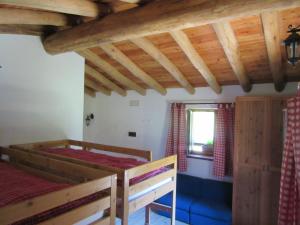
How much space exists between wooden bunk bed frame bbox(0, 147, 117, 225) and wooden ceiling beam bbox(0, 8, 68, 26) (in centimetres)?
Result: 131

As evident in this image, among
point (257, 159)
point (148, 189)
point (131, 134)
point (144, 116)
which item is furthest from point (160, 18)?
point (131, 134)

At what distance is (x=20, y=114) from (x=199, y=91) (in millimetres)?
2999

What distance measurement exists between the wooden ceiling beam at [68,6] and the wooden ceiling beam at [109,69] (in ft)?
4.51

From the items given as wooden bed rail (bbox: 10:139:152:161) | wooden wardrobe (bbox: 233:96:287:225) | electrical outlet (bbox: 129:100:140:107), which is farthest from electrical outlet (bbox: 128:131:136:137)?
wooden wardrobe (bbox: 233:96:287:225)

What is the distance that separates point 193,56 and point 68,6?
169 cm

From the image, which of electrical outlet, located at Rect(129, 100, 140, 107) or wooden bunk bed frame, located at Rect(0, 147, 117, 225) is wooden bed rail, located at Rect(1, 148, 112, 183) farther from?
electrical outlet, located at Rect(129, 100, 140, 107)

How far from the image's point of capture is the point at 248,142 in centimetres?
335

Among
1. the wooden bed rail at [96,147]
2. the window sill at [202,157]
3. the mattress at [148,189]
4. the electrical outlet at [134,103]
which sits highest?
the electrical outlet at [134,103]

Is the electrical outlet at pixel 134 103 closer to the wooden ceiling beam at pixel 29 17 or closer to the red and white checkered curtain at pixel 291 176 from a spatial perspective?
the wooden ceiling beam at pixel 29 17

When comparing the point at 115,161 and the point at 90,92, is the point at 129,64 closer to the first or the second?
the point at 115,161

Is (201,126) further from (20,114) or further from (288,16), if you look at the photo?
(20,114)

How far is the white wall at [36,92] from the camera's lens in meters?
2.92

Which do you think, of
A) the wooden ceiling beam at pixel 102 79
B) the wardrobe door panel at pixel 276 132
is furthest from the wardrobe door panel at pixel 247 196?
the wooden ceiling beam at pixel 102 79

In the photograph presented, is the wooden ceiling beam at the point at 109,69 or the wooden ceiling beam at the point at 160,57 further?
the wooden ceiling beam at the point at 109,69
